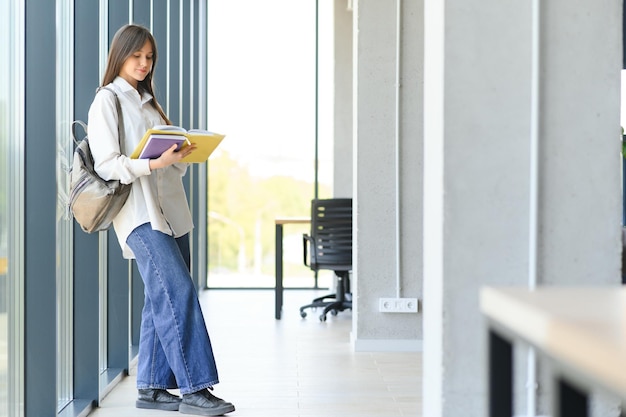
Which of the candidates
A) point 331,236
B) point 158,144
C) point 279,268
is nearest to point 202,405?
point 158,144

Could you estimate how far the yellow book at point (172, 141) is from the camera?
10.2 feet

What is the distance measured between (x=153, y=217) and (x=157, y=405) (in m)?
0.79

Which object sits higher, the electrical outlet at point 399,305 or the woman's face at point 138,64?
the woman's face at point 138,64

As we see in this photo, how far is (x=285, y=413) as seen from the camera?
358 centimetres

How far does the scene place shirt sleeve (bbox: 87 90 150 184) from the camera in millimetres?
3232

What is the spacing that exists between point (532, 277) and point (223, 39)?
22.7 feet

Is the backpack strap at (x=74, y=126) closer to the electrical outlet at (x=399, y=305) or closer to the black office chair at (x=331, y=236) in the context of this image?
the electrical outlet at (x=399, y=305)

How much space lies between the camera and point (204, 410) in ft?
11.3

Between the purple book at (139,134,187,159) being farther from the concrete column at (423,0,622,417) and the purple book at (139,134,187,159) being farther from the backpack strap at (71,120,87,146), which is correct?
the concrete column at (423,0,622,417)

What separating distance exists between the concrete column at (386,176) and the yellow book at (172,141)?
186 centimetres

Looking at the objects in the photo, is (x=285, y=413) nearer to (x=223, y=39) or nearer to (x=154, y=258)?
(x=154, y=258)

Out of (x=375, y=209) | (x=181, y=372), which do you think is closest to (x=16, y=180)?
(x=181, y=372)

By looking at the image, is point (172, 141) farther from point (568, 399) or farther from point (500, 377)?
point (568, 399)

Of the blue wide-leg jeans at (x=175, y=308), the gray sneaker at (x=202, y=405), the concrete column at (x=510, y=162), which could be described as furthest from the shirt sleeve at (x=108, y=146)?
the concrete column at (x=510, y=162)
